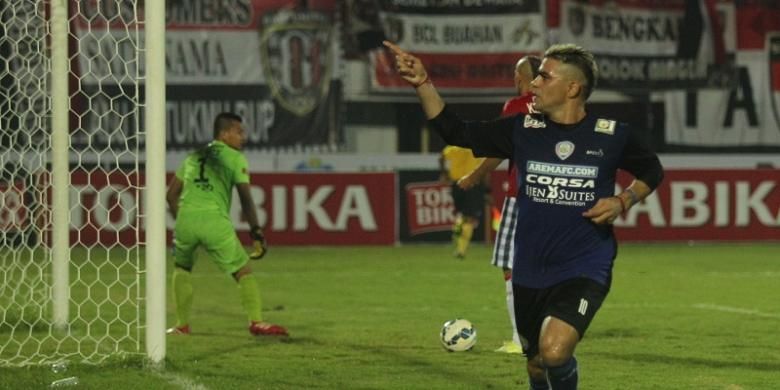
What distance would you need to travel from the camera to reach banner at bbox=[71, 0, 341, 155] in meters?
28.6

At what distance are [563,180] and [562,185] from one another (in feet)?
0.08

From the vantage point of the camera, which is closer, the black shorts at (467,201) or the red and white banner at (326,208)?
the black shorts at (467,201)

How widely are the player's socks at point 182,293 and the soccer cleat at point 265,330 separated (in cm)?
59

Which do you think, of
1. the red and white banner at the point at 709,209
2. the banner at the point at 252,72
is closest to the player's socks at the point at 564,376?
the red and white banner at the point at 709,209

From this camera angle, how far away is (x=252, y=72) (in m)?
29.1

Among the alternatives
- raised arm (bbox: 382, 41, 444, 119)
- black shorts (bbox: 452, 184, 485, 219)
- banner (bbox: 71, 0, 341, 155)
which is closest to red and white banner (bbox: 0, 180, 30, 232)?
raised arm (bbox: 382, 41, 444, 119)

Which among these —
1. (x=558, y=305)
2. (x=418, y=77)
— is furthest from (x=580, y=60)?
(x=558, y=305)

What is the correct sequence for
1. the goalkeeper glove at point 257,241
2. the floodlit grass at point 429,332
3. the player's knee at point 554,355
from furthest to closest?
the goalkeeper glove at point 257,241 < the floodlit grass at point 429,332 < the player's knee at point 554,355

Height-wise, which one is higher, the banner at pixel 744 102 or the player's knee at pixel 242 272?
the banner at pixel 744 102

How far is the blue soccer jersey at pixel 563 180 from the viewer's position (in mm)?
6793

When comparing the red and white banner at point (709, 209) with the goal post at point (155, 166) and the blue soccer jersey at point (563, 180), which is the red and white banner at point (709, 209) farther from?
the blue soccer jersey at point (563, 180)

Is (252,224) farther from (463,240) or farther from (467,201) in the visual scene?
(467,201)

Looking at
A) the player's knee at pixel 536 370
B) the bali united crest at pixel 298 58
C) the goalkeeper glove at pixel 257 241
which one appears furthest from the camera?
the bali united crest at pixel 298 58

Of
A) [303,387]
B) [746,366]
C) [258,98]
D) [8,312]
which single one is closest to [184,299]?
[8,312]
